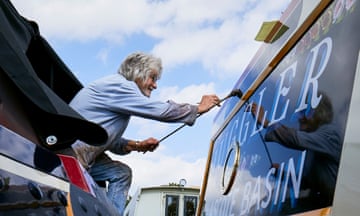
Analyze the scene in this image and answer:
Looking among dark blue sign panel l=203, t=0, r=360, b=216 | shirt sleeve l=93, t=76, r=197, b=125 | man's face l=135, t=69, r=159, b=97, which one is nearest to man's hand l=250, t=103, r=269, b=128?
dark blue sign panel l=203, t=0, r=360, b=216

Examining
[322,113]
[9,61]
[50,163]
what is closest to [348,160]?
[322,113]

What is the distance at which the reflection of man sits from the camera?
4.13 feet

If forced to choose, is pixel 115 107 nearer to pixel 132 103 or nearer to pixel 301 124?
pixel 132 103

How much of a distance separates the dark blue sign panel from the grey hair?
3.90ft

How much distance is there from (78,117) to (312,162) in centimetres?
74

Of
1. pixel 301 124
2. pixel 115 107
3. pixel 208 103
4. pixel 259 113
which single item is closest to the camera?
pixel 301 124

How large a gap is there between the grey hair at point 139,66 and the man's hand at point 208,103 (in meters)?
0.34

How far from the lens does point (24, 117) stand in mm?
1621

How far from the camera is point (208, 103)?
11.1ft

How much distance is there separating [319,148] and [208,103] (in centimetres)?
202

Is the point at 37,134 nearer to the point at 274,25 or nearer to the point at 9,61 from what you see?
the point at 9,61

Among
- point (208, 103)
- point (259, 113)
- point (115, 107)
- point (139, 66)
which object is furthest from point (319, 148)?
point (139, 66)

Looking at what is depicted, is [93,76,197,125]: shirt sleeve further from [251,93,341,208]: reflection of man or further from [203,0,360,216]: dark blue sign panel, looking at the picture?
Result: [251,93,341,208]: reflection of man

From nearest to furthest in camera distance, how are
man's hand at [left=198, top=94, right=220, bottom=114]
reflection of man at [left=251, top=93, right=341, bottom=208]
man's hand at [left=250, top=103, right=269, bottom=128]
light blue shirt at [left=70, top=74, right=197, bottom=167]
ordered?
reflection of man at [left=251, top=93, right=341, bottom=208], man's hand at [left=250, top=103, right=269, bottom=128], light blue shirt at [left=70, top=74, right=197, bottom=167], man's hand at [left=198, top=94, right=220, bottom=114]
